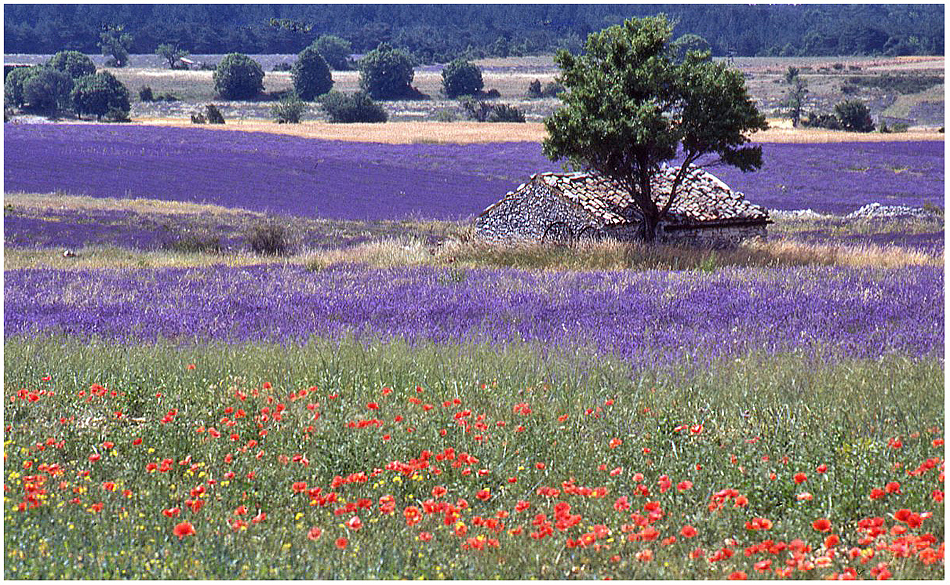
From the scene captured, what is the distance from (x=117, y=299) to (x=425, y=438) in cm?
597

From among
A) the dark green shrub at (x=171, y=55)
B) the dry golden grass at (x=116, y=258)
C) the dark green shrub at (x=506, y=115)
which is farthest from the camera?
the dark green shrub at (x=171, y=55)

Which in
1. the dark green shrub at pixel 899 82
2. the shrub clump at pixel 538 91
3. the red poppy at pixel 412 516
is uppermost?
the dark green shrub at pixel 899 82

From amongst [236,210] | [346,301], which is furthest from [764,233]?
[236,210]

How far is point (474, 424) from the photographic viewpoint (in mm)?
4676

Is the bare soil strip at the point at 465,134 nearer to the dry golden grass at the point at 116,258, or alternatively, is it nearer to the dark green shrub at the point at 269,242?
the dark green shrub at the point at 269,242

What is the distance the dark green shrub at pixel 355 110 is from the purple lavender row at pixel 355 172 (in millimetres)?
25953

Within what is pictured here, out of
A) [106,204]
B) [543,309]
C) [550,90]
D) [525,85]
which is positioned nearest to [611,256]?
[543,309]

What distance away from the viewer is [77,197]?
1174 inches

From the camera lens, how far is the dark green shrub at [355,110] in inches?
3024

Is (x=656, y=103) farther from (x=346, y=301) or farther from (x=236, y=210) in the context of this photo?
(x=236, y=210)

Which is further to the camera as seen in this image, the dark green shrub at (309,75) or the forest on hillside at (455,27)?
the forest on hillside at (455,27)

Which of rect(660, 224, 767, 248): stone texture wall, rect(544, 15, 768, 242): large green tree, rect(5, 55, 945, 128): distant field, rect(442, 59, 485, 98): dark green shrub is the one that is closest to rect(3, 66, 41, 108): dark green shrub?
rect(5, 55, 945, 128): distant field

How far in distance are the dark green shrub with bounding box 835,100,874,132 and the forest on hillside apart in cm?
6478

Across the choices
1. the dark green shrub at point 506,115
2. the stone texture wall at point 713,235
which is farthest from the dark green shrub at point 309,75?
the stone texture wall at point 713,235
